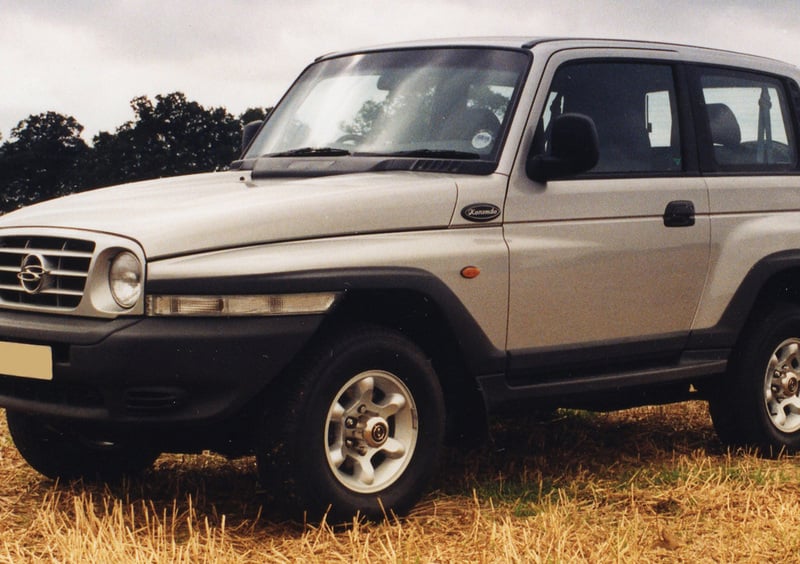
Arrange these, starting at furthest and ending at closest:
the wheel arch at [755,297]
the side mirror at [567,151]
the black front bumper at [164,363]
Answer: the wheel arch at [755,297] → the side mirror at [567,151] → the black front bumper at [164,363]

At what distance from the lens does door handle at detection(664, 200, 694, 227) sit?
6000 mm

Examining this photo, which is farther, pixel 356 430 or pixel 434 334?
pixel 434 334

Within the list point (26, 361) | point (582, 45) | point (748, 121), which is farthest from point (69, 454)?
point (748, 121)

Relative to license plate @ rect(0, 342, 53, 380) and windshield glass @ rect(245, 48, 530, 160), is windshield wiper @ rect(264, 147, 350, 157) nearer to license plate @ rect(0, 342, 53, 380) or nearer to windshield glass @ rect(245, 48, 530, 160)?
windshield glass @ rect(245, 48, 530, 160)

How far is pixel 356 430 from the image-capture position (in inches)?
195

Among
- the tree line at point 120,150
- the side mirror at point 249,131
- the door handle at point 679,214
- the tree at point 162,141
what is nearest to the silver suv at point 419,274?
the door handle at point 679,214

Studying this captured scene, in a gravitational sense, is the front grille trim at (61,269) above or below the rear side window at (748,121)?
below

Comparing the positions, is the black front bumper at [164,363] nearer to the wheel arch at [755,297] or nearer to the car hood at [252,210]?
the car hood at [252,210]

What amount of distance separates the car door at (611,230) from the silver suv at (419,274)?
13 mm

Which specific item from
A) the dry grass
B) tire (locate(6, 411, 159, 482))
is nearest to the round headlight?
the dry grass

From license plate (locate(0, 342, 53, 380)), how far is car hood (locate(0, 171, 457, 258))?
0.47 metres

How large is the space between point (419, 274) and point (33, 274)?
1428mm

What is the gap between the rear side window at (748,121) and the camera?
21.4 ft

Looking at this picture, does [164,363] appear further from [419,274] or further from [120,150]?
[120,150]
